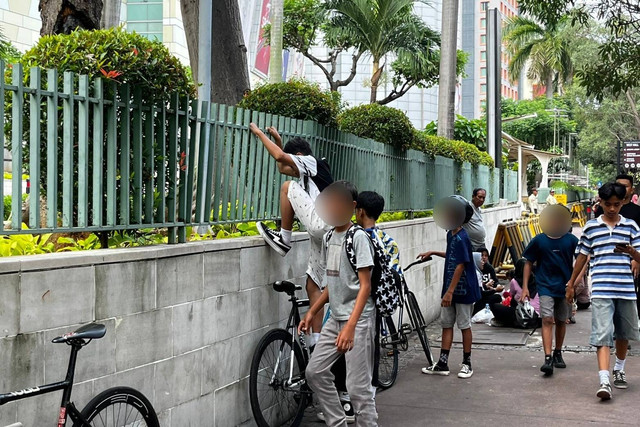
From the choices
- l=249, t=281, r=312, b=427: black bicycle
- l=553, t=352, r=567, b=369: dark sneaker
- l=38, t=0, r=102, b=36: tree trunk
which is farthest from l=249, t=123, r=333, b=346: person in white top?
l=553, t=352, r=567, b=369: dark sneaker

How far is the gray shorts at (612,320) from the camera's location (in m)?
7.47

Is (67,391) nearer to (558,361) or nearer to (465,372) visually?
(465,372)

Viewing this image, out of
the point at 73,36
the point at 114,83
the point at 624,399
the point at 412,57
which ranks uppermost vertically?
the point at 412,57

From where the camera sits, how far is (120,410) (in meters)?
4.34

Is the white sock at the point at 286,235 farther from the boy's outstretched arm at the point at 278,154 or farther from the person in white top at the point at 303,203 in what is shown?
the boy's outstretched arm at the point at 278,154

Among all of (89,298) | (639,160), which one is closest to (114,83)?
(89,298)

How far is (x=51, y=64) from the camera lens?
4.99 meters

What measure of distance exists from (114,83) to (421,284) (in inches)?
297

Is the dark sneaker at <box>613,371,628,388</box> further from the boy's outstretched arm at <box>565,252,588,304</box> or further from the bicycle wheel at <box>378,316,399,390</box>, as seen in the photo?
the bicycle wheel at <box>378,316,399,390</box>

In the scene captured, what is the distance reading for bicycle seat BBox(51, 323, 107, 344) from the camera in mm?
3871

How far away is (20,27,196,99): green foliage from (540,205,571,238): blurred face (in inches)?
186

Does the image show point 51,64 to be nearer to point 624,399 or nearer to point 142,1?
point 624,399

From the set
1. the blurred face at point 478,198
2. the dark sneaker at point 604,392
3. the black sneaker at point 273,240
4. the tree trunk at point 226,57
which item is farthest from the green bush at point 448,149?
the black sneaker at point 273,240

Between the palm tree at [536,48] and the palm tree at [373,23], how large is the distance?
43425mm
